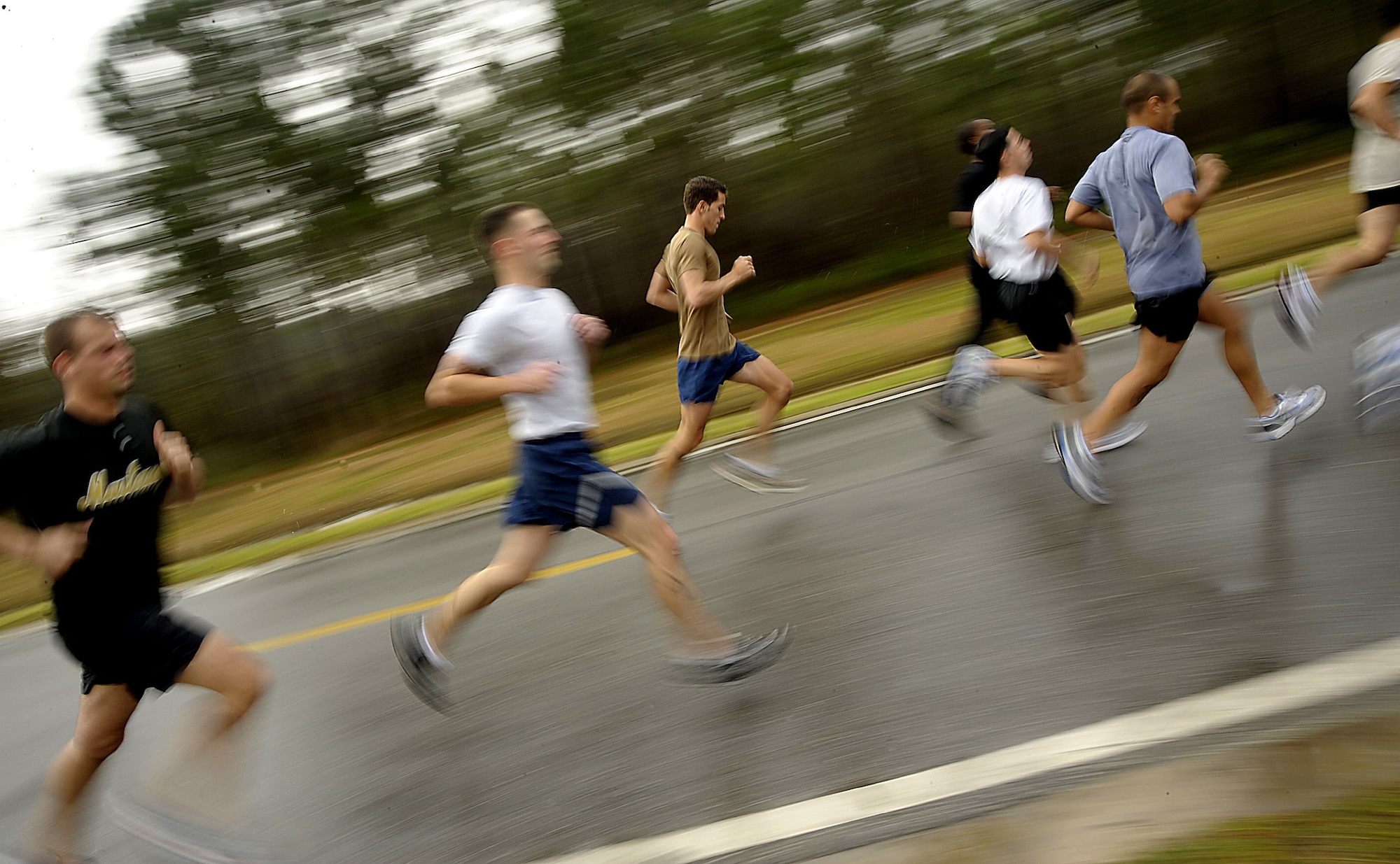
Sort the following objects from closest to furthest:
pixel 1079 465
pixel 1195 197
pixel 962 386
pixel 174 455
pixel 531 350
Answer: pixel 174 455
pixel 531 350
pixel 1195 197
pixel 1079 465
pixel 962 386

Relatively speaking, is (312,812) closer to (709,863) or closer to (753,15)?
(709,863)

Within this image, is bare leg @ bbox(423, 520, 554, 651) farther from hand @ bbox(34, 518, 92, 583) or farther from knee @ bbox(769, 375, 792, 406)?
knee @ bbox(769, 375, 792, 406)

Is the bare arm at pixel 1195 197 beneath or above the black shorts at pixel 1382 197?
above

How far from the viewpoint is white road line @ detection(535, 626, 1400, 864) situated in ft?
10.5

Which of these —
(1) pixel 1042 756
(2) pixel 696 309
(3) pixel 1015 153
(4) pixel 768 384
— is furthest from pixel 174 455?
(3) pixel 1015 153

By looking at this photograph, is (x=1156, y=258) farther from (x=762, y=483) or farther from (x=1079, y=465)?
(x=762, y=483)

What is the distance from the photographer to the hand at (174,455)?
362 cm

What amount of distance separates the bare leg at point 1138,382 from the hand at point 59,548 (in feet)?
14.1

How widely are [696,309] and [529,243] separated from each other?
2518 mm

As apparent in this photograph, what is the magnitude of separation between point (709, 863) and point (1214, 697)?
60.2 inches

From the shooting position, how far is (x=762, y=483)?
7.66 metres

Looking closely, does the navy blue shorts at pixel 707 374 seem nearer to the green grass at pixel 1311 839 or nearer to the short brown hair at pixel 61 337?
the short brown hair at pixel 61 337

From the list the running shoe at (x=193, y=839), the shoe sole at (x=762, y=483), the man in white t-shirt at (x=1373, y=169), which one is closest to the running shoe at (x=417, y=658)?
the running shoe at (x=193, y=839)

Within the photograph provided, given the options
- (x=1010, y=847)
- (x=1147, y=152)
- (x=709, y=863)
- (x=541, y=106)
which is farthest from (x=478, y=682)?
(x=541, y=106)
